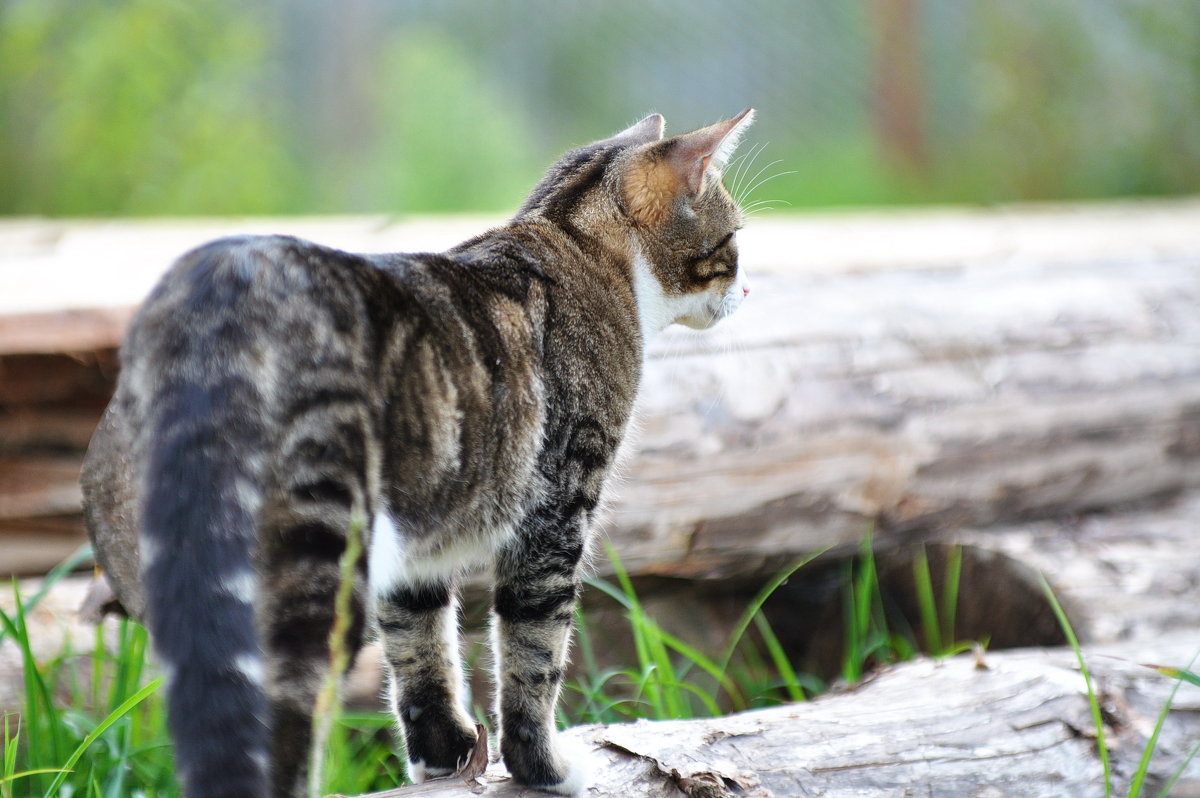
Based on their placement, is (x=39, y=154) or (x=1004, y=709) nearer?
(x=1004, y=709)

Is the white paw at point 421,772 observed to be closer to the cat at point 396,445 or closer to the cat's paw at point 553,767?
the cat at point 396,445

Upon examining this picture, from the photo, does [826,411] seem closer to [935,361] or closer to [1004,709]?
[935,361]

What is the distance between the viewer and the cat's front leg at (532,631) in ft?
5.38

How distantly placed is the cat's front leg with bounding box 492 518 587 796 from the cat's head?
49 centimetres

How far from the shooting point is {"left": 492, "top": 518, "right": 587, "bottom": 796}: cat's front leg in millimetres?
1639

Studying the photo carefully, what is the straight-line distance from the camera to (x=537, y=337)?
1.63m

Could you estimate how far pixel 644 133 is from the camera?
213 cm

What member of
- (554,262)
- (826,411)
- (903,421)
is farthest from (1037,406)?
(554,262)

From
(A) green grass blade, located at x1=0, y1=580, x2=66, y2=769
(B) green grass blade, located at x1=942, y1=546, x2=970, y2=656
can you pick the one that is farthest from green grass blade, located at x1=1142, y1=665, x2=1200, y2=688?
(A) green grass blade, located at x1=0, y1=580, x2=66, y2=769

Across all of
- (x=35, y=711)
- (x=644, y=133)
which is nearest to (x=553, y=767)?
(x=35, y=711)

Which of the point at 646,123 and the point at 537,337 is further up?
the point at 646,123

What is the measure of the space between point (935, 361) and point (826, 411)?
1.38 feet

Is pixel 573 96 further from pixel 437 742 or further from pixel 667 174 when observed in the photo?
pixel 437 742

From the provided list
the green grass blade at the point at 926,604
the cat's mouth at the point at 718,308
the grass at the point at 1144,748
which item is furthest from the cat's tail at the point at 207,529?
the green grass blade at the point at 926,604
